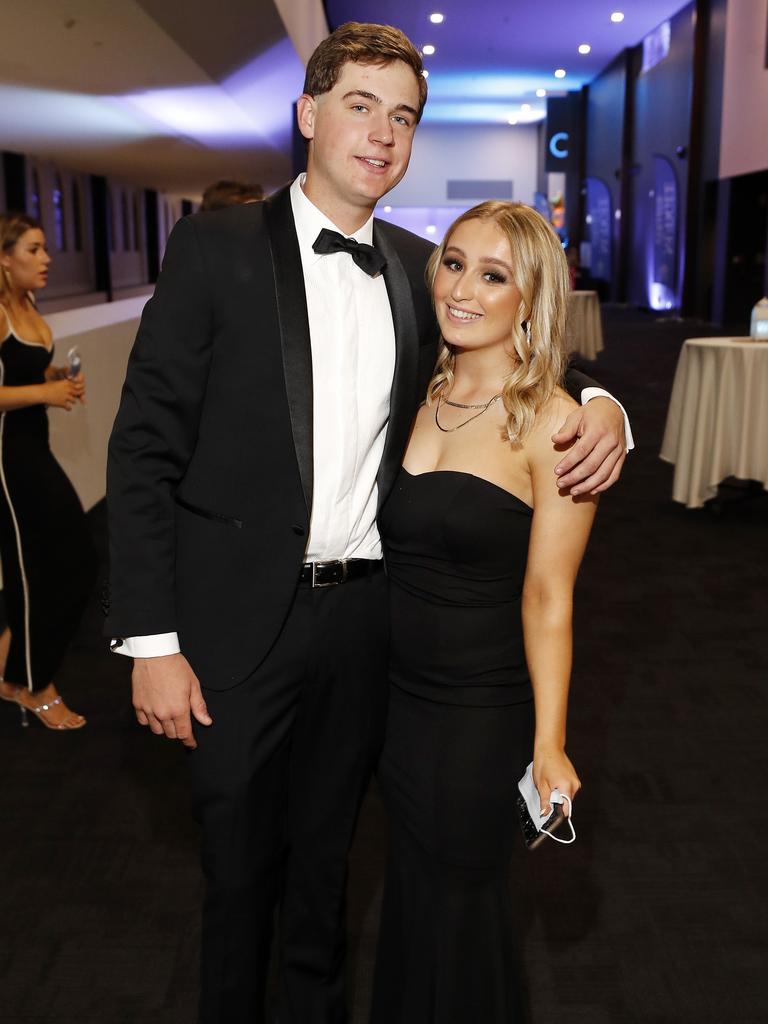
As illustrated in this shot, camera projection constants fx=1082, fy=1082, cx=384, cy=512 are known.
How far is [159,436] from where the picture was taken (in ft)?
4.87

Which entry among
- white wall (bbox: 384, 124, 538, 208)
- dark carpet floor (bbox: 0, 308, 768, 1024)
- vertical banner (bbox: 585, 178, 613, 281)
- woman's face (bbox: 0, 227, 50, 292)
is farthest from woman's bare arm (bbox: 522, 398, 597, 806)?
white wall (bbox: 384, 124, 538, 208)

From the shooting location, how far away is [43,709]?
3363 mm

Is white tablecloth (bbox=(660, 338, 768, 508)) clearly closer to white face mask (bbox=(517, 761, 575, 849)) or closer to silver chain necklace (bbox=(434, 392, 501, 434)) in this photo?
silver chain necklace (bbox=(434, 392, 501, 434))

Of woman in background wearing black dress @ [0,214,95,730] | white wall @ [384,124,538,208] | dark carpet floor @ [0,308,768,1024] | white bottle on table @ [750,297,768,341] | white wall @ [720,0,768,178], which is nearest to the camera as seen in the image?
dark carpet floor @ [0,308,768,1024]

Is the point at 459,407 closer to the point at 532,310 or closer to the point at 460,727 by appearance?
the point at 532,310

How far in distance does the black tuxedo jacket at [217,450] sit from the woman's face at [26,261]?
2.13 metres

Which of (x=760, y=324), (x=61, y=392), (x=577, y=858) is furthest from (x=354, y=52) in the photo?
(x=760, y=324)

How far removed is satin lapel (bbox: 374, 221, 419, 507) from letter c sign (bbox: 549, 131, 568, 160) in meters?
22.9

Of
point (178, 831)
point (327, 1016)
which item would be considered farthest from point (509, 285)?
point (178, 831)

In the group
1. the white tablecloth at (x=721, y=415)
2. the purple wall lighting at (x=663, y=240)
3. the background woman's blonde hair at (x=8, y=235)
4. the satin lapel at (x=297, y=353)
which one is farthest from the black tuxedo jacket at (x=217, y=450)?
the purple wall lighting at (x=663, y=240)

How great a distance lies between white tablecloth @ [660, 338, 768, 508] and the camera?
18.8 ft

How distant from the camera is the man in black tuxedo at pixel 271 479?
1.50 m

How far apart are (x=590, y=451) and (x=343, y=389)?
0.37 metres

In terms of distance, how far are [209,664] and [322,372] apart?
1.50 ft
